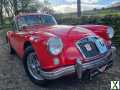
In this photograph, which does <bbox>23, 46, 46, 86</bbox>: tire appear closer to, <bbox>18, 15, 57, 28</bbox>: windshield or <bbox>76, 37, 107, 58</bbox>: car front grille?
<bbox>76, 37, 107, 58</bbox>: car front grille

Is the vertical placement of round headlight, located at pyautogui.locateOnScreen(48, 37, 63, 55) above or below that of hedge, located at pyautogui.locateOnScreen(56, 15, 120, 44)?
above

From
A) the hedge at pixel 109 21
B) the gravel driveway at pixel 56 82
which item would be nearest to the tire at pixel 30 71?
the gravel driveway at pixel 56 82

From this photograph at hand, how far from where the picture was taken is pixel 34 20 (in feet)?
23.4

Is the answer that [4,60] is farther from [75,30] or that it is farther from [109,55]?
[109,55]

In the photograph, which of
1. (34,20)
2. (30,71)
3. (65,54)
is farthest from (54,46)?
(34,20)

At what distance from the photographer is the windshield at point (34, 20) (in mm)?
7024

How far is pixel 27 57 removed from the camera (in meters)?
5.60

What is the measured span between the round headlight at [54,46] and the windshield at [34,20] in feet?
7.40

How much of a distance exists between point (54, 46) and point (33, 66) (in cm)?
96

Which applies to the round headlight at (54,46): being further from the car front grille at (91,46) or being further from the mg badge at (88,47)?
the mg badge at (88,47)

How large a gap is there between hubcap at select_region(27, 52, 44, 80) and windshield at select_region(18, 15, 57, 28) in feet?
5.41

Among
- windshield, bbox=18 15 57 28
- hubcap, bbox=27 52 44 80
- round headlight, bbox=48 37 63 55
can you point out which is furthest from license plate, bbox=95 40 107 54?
windshield, bbox=18 15 57 28

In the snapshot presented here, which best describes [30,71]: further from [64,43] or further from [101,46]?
[101,46]

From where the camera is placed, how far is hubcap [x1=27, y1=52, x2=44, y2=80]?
5.46m
